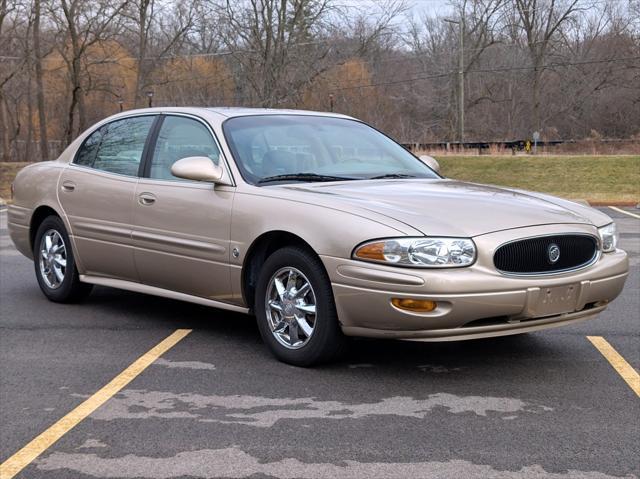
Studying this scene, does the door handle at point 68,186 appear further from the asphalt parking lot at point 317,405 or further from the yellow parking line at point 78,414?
the yellow parking line at point 78,414

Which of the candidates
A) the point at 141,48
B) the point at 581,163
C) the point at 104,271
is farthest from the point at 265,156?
the point at 141,48

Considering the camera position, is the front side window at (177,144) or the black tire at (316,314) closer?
the black tire at (316,314)

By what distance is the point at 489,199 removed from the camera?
5.21 m

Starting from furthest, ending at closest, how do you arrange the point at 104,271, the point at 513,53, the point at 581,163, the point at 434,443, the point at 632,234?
the point at 513,53
the point at 581,163
the point at 632,234
the point at 104,271
the point at 434,443

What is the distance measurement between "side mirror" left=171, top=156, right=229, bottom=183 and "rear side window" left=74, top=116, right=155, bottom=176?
0.94 metres

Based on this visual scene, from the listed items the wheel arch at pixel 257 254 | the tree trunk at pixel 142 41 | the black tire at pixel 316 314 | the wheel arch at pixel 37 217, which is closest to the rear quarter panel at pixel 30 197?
the wheel arch at pixel 37 217

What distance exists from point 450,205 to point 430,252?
47 cm

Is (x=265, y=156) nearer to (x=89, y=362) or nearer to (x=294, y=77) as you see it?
(x=89, y=362)

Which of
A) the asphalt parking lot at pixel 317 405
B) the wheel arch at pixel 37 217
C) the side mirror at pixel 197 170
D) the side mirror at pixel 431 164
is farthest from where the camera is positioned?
the wheel arch at pixel 37 217

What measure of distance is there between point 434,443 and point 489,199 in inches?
71.8

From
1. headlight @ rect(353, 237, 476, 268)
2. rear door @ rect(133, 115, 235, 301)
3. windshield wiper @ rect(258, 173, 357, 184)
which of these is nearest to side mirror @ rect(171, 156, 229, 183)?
rear door @ rect(133, 115, 235, 301)

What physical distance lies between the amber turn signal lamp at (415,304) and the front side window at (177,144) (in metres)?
1.88

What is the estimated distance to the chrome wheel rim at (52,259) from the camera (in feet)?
23.3

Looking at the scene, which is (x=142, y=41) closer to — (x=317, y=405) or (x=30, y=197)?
(x=30, y=197)
